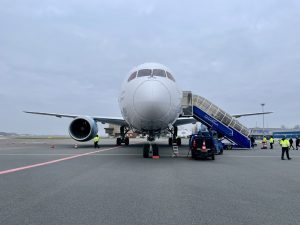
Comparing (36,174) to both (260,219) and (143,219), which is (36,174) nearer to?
(143,219)

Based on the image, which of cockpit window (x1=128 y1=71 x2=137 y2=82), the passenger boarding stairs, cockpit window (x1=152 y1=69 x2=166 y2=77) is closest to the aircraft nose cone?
cockpit window (x1=152 y1=69 x2=166 y2=77)

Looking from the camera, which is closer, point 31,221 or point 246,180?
point 31,221

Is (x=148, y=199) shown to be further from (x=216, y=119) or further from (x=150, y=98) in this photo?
(x=216, y=119)

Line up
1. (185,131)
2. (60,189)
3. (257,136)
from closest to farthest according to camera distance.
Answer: (60,189)
(185,131)
(257,136)

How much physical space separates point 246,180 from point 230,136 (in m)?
14.0

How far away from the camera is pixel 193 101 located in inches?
805

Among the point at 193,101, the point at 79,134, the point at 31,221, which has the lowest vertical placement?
the point at 31,221

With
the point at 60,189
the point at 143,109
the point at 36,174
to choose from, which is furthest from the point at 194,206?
the point at 143,109

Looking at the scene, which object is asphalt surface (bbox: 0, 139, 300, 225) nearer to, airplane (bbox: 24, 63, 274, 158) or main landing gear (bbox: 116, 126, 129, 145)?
airplane (bbox: 24, 63, 274, 158)

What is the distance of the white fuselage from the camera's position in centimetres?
1070

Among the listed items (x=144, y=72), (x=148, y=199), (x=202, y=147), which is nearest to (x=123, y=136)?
(x=202, y=147)

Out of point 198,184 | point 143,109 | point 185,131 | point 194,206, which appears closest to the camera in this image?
A: point 194,206

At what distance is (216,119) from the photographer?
20.6 metres

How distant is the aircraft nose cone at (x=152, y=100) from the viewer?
1059 centimetres
